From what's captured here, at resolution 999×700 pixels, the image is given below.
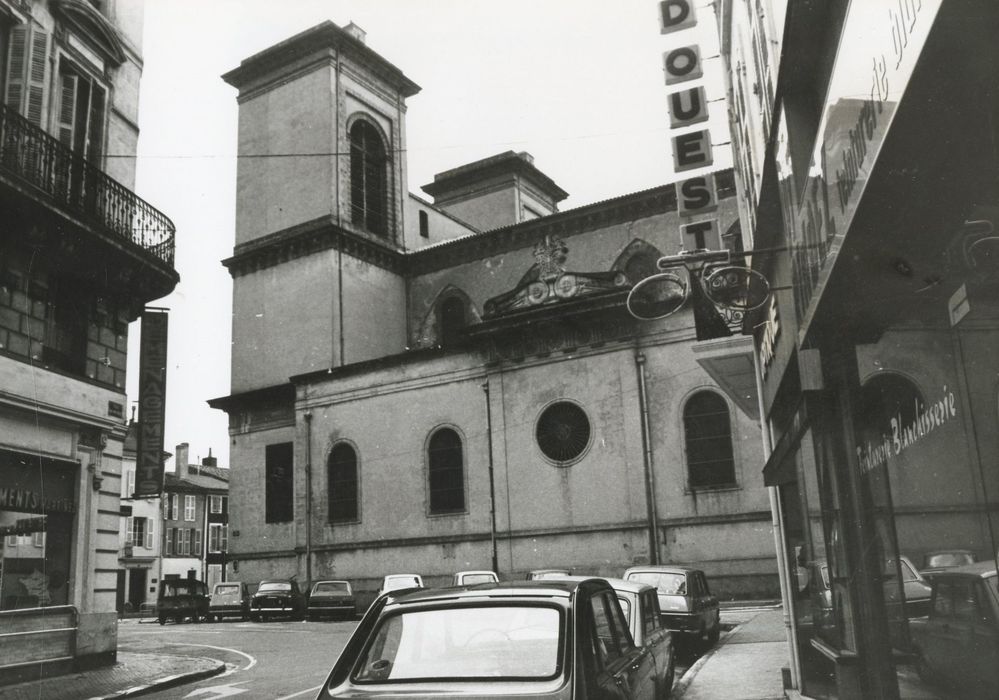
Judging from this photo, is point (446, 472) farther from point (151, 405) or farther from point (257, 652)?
point (151, 405)

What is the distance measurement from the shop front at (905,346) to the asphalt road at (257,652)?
25.0ft

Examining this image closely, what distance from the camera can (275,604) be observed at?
2880cm

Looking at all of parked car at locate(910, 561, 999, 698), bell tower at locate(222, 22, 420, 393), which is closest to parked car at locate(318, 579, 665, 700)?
parked car at locate(910, 561, 999, 698)

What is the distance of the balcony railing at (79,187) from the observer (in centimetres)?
1334

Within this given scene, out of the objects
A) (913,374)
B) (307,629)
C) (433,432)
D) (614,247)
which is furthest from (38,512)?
(614,247)

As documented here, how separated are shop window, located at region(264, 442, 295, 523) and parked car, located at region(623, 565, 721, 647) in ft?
68.2

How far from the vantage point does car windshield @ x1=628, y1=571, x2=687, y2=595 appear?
47.9 feet

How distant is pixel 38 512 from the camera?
14.3 metres

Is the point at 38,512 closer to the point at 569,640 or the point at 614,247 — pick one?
the point at 569,640

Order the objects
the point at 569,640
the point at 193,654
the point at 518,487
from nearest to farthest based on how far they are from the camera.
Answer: the point at 569,640 < the point at 193,654 < the point at 518,487

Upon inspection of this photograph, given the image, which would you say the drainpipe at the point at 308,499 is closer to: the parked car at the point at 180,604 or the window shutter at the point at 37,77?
the parked car at the point at 180,604

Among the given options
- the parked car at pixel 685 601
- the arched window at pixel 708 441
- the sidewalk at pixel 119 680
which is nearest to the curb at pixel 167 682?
the sidewalk at pixel 119 680

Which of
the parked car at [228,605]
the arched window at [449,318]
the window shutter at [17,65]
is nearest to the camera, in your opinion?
the window shutter at [17,65]

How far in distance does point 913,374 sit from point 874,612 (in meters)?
2.24
